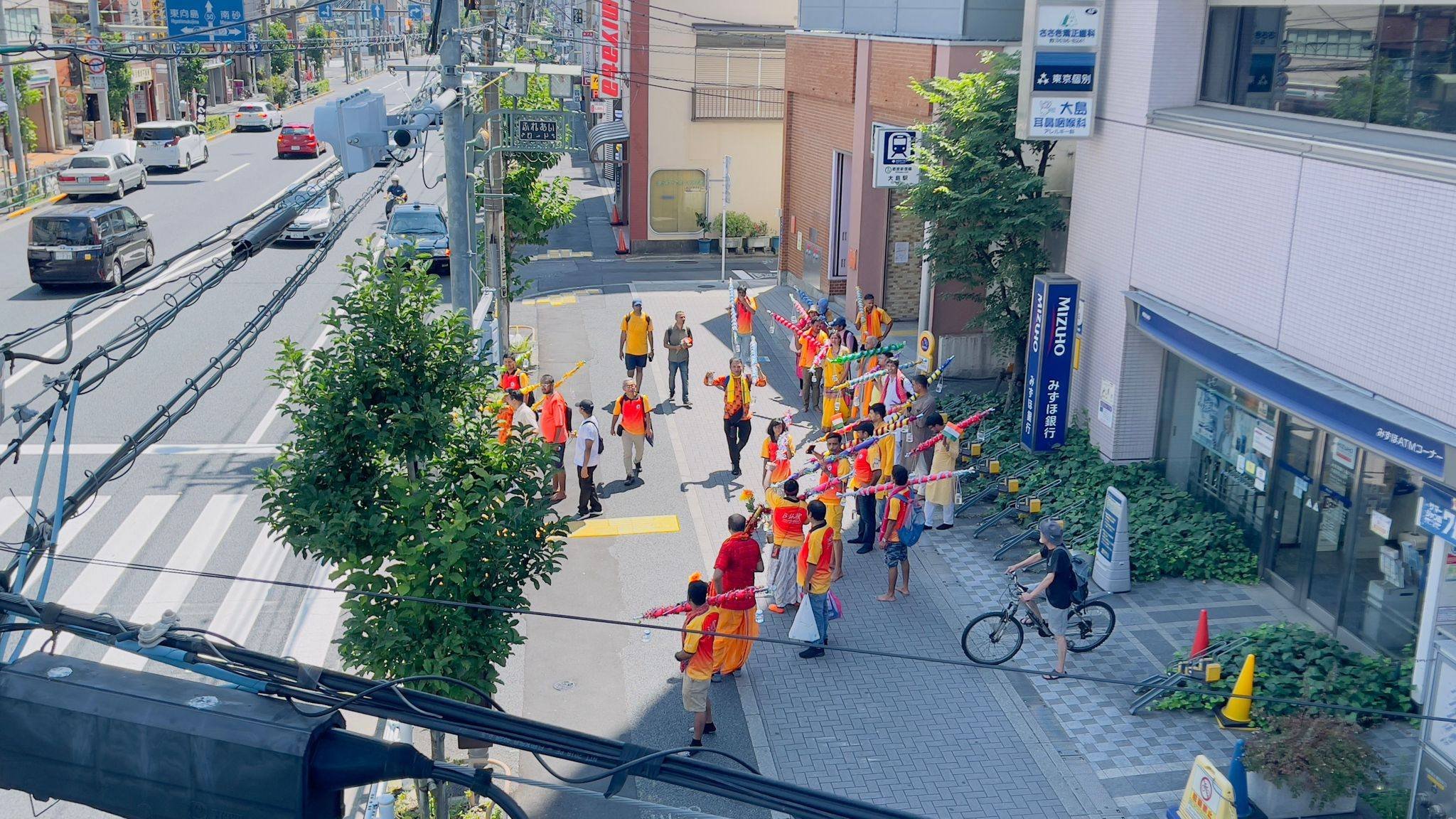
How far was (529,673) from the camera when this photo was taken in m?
12.7

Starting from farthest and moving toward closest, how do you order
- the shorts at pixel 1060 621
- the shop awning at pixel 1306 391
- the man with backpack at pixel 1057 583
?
the shorts at pixel 1060 621, the man with backpack at pixel 1057 583, the shop awning at pixel 1306 391

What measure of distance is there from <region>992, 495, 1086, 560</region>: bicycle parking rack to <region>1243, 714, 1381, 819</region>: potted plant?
17.3 feet

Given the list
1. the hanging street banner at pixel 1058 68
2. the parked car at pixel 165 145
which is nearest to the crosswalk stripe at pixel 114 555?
the hanging street banner at pixel 1058 68

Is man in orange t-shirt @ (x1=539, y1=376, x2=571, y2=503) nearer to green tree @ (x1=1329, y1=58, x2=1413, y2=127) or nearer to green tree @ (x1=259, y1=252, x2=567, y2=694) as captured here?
green tree @ (x1=259, y1=252, x2=567, y2=694)

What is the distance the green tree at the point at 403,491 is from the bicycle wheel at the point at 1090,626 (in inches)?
232

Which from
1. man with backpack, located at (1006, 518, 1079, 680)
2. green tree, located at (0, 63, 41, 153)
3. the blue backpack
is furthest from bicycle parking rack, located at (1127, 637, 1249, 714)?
green tree, located at (0, 63, 41, 153)

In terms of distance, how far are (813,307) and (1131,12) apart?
29.2 feet

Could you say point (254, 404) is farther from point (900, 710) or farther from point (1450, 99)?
point (1450, 99)

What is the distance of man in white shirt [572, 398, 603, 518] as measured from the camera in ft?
52.8

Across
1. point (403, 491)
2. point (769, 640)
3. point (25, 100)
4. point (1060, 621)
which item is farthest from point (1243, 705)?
point (25, 100)

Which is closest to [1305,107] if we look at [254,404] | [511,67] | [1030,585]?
[1030,585]

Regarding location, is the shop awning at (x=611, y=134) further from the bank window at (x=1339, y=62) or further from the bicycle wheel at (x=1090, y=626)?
the bicycle wheel at (x=1090, y=626)

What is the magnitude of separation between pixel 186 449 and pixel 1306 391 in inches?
594

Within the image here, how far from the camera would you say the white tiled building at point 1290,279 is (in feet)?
36.1
